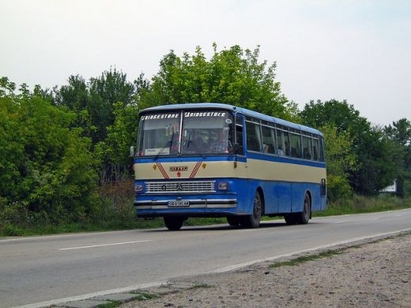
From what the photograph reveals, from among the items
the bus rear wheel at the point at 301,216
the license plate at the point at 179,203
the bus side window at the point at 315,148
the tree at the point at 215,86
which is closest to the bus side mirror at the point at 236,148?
the license plate at the point at 179,203

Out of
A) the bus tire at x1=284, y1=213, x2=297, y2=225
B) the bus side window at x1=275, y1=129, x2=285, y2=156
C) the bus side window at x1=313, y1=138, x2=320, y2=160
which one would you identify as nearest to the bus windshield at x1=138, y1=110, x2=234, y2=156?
the bus side window at x1=275, y1=129, x2=285, y2=156

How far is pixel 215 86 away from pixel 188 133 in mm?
25603

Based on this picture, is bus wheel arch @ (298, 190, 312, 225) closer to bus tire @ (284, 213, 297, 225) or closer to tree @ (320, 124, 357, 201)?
bus tire @ (284, 213, 297, 225)

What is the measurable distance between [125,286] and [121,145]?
4475 centimetres

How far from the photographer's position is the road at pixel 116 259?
10047 millimetres

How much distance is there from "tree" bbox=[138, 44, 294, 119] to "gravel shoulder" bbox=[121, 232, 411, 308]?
113 ft

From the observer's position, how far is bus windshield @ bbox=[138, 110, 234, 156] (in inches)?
922

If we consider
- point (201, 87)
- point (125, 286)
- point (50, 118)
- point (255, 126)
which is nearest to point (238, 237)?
point (255, 126)

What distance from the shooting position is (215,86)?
4891 cm

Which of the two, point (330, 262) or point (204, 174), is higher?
point (204, 174)

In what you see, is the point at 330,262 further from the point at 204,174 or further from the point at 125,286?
the point at 204,174

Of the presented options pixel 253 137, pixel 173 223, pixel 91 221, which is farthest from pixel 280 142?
pixel 91 221

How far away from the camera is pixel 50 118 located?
84.5ft

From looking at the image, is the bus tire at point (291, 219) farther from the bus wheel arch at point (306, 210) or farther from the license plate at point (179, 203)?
the license plate at point (179, 203)
